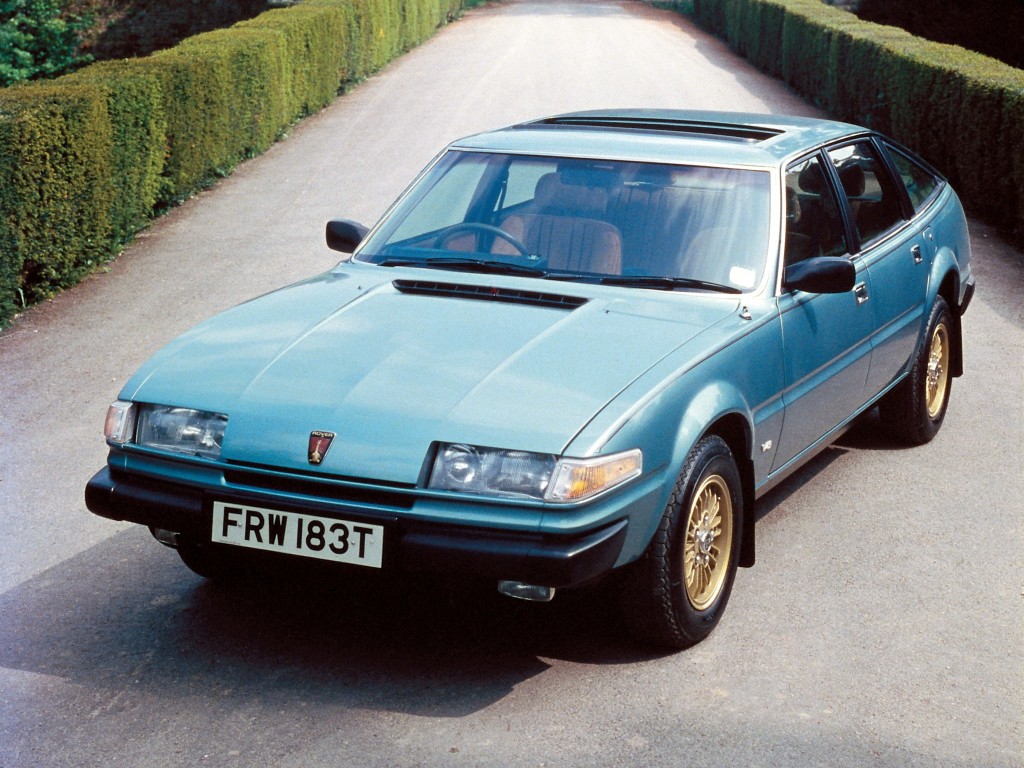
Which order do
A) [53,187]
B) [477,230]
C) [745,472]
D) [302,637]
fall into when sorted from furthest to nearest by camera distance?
[53,187] < [477,230] < [745,472] < [302,637]

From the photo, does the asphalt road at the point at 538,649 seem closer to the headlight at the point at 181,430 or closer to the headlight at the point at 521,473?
the headlight at the point at 521,473

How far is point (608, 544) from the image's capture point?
4082 millimetres

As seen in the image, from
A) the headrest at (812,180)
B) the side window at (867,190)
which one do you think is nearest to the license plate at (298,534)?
the headrest at (812,180)

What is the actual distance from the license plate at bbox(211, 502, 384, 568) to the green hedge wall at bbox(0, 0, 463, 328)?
617 cm

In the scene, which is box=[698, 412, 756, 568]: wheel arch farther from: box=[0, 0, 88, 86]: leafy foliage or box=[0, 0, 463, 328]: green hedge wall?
box=[0, 0, 88, 86]: leafy foliage

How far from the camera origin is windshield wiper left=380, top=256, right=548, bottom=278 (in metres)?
5.37

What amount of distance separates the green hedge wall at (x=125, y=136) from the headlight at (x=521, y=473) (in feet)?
21.6

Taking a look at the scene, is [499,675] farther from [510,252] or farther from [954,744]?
[510,252]

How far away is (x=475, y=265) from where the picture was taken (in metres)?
5.44

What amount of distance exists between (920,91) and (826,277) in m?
12.4

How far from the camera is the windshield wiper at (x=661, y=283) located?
17.1ft

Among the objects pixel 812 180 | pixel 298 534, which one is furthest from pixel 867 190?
pixel 298 534

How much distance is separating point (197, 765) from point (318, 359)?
4.57ft

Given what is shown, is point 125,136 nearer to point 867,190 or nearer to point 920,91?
point 867,190
